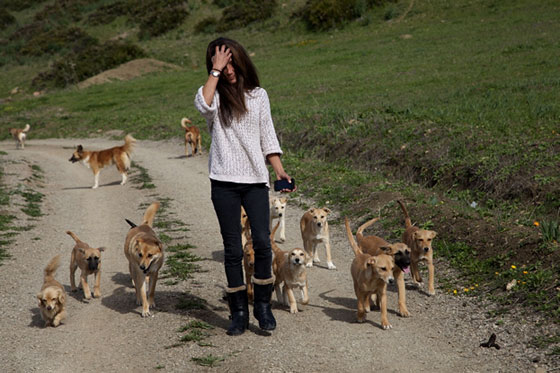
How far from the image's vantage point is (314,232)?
8297mm

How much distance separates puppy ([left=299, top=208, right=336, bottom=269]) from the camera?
8180mm

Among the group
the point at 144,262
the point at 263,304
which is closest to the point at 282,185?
the point at 263,304

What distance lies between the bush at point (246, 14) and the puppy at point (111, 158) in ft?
113

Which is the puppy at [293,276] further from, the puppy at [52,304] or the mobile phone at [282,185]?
the puppy at [52,304]

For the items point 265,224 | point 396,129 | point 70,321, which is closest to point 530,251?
point 265,224

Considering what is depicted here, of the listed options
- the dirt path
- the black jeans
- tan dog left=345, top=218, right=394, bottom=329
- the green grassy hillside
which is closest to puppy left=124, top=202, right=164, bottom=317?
the dirt path

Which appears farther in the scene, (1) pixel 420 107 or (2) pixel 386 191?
(1) pixel 420 107

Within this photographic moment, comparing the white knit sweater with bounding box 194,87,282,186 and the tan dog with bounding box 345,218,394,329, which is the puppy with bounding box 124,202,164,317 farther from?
the tan dog with bounding box 345,218,394,329

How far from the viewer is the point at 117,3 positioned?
6419cm

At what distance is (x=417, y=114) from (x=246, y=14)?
118ft

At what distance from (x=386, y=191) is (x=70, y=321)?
242 inches

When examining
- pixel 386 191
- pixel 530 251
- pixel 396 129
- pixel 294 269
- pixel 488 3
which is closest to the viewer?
pixel 294 269

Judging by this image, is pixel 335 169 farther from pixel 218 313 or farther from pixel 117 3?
pixel 117 3

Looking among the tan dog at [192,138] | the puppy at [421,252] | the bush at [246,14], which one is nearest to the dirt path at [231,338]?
the puppy at [421,252]
